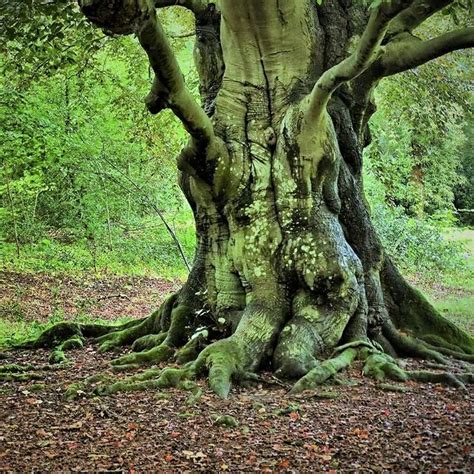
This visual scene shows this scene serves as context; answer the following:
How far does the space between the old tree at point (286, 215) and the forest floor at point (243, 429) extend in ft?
1.32

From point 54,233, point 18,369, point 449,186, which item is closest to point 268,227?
point 18,369

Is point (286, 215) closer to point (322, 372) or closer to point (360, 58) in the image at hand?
point (322, 372)

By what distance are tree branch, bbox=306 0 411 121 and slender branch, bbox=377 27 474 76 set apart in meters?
1.19

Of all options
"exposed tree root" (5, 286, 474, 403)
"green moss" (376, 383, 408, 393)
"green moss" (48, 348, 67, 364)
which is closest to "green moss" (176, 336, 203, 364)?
"exposed tree root" (5, 286, 474, 403)

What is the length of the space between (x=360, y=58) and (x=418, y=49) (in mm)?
1997

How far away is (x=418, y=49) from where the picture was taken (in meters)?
7.41

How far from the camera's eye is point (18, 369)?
24.5ft

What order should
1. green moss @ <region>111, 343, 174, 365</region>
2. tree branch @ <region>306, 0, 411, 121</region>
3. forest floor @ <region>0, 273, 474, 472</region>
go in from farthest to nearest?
green moss @ <region>111, 343, 174, 365</region>
tree branch @ <region>306, 0, 411, 121</region>
forest floor @ <region>0, 273, 474, 472</region>

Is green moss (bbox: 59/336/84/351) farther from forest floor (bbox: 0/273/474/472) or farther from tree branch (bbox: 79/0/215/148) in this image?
tree branch (bbox: 79/0/215/148)

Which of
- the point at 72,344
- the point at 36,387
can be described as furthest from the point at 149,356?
the point at 72,344

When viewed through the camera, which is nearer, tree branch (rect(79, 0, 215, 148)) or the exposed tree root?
tree branch (rect(79, 0, 215, 148))

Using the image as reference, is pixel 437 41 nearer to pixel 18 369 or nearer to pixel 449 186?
pixel 18 369

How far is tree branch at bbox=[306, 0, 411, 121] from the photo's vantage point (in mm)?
5145

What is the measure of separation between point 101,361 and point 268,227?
102 inches
